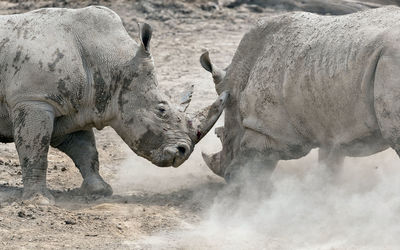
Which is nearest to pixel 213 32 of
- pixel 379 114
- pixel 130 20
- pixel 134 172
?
pixel 130 20

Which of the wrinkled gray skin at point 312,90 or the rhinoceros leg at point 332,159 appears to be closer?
the wrinkled gray skin at point 312,90

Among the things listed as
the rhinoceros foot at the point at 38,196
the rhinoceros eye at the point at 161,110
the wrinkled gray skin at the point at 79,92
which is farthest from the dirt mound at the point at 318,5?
the rhinoceros foot at the point at 38,196

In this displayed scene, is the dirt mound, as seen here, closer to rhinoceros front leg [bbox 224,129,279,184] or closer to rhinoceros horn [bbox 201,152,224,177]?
rhinoceros horn [bbox 201,152,224,177]

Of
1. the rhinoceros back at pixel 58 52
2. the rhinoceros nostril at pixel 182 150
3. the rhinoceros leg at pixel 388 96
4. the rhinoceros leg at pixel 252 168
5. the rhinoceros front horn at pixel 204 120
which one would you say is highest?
the rhinoceros leg at pixel 388 96

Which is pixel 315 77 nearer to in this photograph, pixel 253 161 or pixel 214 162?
pixel 253 161

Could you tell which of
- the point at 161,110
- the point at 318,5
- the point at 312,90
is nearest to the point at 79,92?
the point at 161,110

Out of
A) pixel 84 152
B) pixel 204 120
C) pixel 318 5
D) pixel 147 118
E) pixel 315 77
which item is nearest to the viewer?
pixel 315 77

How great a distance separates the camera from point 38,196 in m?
9.27

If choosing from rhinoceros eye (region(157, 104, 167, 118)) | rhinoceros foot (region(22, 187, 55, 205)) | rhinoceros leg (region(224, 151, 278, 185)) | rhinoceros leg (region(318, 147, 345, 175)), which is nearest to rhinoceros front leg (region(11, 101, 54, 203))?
rhinoceros foot (region(22, 187, 55, 205))

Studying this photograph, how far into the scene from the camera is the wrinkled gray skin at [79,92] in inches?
368

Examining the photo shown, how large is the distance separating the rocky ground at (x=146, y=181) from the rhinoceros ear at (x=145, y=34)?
1411 millimetres

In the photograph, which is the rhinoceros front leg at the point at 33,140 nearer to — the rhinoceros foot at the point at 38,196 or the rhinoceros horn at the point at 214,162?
the rhinoceros foot at the point at 38,196

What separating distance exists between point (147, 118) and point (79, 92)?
0.66 metres

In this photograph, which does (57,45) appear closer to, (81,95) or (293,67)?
(81,95)
